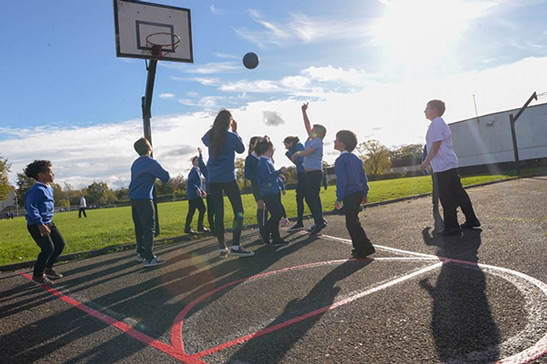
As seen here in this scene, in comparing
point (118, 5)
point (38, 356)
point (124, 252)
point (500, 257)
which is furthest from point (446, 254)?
point (118, 5)

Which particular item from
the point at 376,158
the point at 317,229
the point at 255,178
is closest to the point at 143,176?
the point at 255,178

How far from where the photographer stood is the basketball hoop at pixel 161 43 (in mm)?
10266

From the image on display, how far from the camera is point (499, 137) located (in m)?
41.4

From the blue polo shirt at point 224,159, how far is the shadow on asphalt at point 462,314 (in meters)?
3.44

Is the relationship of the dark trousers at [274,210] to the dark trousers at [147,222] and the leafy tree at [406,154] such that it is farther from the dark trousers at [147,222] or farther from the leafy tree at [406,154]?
the leafy tree at [406,154]

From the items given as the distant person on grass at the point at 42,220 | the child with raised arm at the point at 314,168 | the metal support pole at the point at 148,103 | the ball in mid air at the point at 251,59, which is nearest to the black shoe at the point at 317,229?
the child with raised arm at the point at 314,168

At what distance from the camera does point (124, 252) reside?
795 cm

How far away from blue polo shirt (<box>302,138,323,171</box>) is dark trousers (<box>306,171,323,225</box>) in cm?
15

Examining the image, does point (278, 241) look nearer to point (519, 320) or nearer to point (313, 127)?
point (313, 127)

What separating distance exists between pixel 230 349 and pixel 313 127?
576cm

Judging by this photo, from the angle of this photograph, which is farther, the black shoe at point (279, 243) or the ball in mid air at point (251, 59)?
the ball in mid air at point (251, 59)

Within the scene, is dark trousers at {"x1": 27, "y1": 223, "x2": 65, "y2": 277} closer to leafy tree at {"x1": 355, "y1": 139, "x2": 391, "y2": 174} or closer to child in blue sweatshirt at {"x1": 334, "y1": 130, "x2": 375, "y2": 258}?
child in blue sweatshirt at {"x1": 334, "y1": 130, "x2": 375, "y2": 258}

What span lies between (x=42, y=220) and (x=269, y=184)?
3589mm

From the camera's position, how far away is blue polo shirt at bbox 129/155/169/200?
6.05m
